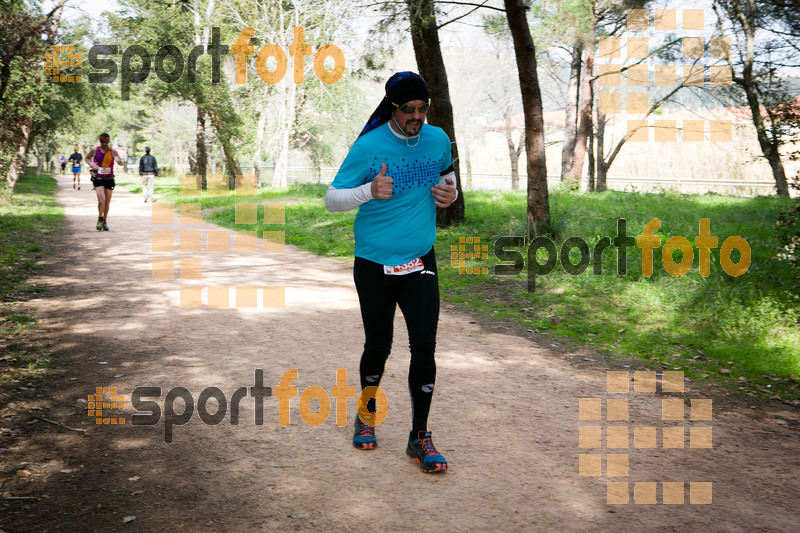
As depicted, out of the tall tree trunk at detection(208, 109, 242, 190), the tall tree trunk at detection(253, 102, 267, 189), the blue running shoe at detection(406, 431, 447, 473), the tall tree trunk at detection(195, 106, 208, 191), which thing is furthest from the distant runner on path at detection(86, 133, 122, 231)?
the tall tree trunk at detection(253, 102, 267, 189)

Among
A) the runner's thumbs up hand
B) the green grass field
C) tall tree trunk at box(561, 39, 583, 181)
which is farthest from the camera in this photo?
tall tree trunk at box(561, 39, 583, 181)

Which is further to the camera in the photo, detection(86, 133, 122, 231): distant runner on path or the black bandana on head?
detection(86, 133, 122, 231): distant runner on path

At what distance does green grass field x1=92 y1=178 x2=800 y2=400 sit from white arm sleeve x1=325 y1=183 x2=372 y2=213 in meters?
4.17

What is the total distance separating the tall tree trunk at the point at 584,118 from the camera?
24.0 meters

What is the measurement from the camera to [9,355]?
573cm

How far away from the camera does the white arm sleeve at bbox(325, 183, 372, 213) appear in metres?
3.62

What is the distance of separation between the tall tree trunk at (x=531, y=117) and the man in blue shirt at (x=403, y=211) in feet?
25.0

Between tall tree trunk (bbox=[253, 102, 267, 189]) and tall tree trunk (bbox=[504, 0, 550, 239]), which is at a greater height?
tall tree trunk (bbox=[253, 102, 267, 189])

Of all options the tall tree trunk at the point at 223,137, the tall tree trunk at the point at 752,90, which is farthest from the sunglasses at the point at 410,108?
the tall tree trunk at the point at 223,137

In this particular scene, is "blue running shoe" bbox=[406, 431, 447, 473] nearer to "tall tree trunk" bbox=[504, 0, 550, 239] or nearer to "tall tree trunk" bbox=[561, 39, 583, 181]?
"tall tree trunk" bbox=[504, 0, 550, 239]

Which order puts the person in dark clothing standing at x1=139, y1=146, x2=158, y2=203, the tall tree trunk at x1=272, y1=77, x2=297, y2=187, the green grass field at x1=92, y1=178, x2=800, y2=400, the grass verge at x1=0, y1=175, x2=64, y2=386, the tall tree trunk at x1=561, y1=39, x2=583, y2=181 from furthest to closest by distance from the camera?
the tall tree trunk at x1=272, y1=77, x2=297, y2=187
the tall tree trunk at x1=561, y1=39, x2=583, y2=181
the person in dark clothing standing at x1=139, y1=146, x2=158, y2=203
the green grass field at x1=92, y1=178, x2=800, y2=400
the grass verge at x1=0, y1=175, x2=64, y2=386

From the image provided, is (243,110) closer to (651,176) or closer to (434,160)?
(651,176)

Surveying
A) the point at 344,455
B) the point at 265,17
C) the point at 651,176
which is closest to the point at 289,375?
the point at 344,455

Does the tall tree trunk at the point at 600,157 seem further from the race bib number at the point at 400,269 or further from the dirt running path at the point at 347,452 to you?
the race bib number at the point at 400,269
